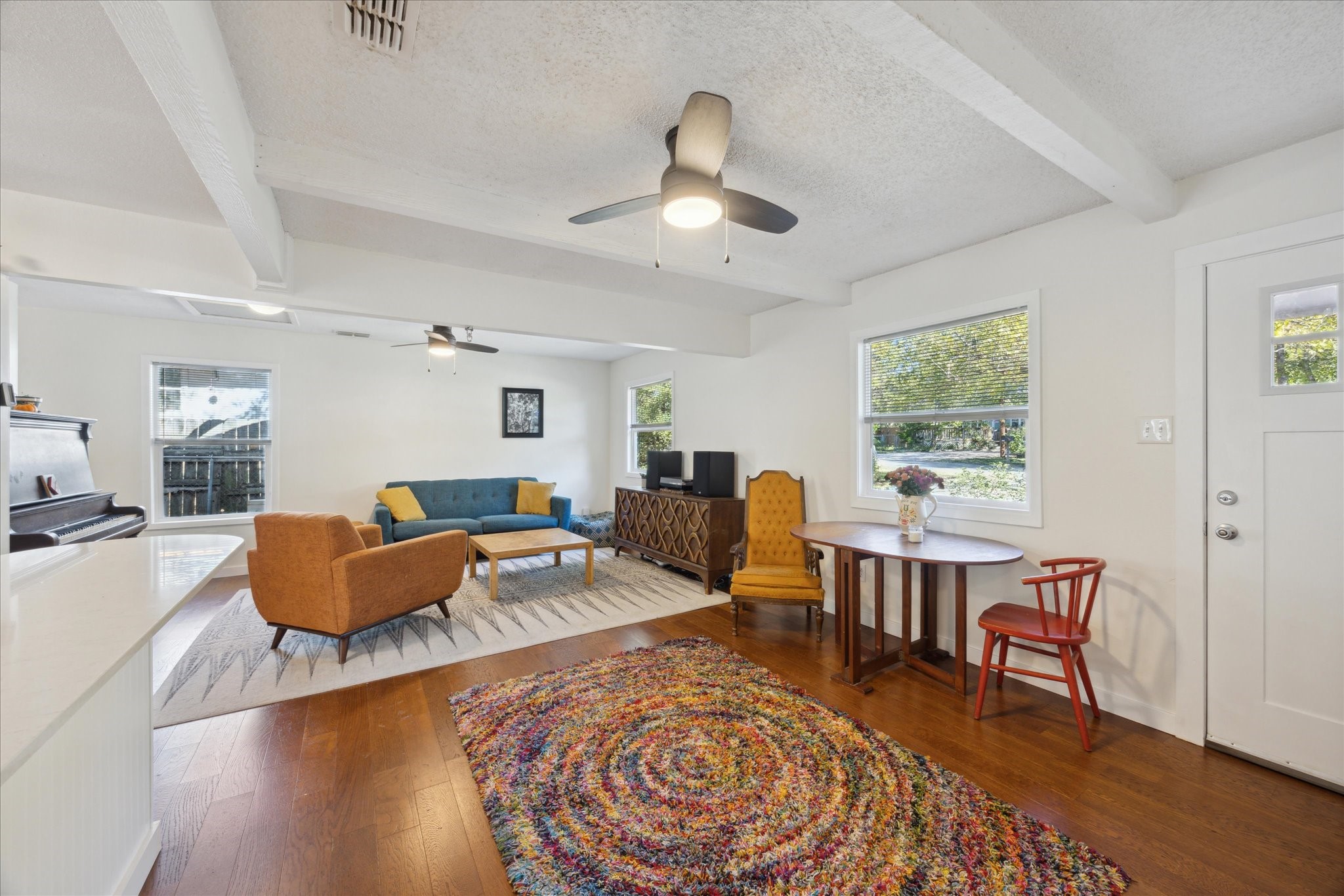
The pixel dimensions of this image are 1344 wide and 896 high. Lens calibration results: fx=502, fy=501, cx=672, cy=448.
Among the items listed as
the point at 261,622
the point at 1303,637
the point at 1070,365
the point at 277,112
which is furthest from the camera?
the point at 261,622

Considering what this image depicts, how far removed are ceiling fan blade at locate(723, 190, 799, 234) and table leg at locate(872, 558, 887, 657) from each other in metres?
2.26

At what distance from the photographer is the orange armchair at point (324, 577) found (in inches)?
116

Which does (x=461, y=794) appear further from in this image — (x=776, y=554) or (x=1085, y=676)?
(x=1085, y=676)

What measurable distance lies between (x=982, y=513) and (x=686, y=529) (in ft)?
8.32

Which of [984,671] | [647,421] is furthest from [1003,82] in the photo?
[647,421]

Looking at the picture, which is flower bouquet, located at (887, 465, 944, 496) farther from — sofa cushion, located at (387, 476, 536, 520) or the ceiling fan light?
sofa cushion, located at (387, 476, 536, 520)

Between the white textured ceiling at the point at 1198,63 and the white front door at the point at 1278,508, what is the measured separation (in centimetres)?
53

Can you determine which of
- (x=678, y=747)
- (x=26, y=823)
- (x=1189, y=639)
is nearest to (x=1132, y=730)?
(x=1189, y=639)

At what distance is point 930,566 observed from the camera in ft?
10.5

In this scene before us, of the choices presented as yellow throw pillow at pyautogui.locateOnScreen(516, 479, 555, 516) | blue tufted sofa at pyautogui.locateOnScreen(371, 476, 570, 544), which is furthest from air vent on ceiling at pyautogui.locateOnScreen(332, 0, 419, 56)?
yellow throw pillow at pyautogui.locateOnScreen(516, 479, 555, 516)

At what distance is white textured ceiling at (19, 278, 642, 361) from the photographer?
382 cm

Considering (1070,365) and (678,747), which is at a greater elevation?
(1070,365)

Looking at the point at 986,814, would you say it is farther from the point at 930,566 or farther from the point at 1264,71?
the point at 1264,71

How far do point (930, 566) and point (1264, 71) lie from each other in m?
2.55
